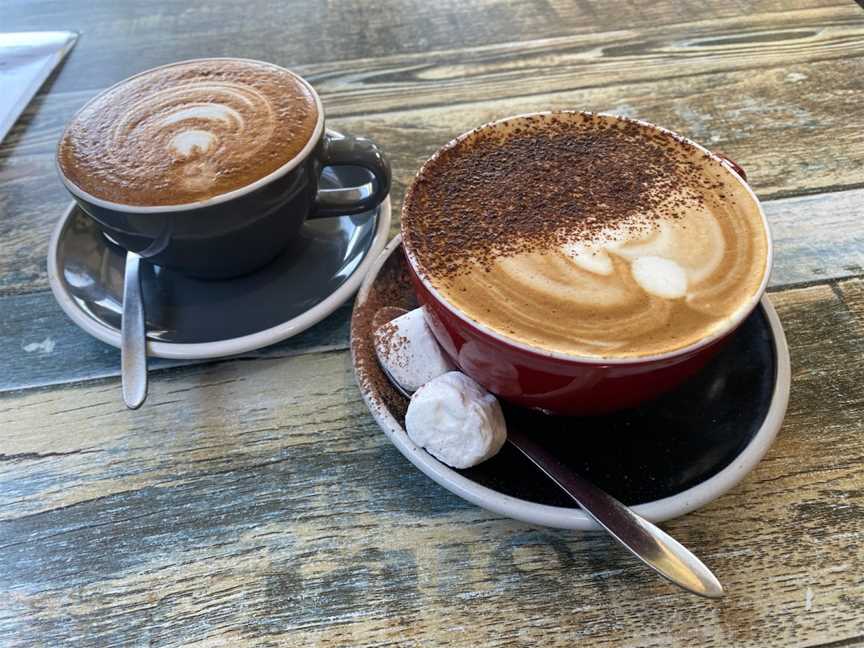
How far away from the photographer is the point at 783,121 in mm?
1039

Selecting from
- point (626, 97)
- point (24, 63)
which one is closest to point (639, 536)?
point (626, 97)

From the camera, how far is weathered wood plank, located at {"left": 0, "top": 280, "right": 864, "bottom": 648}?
56 centimetres

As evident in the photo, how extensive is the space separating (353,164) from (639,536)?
540 millimetres

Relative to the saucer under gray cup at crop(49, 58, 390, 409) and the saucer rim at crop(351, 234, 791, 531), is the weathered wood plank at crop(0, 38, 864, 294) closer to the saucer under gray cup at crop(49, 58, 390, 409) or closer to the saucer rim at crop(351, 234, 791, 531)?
the saucer under gray cup at crop(49, 58, 390, 409)

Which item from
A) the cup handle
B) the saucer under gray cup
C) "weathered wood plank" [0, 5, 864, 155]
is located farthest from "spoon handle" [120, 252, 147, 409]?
"weathered wood plank" [0, 5, 864, 155]

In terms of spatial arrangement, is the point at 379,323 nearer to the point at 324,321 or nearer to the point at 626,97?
A: the point at 324,321

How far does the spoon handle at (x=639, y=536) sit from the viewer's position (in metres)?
0.51

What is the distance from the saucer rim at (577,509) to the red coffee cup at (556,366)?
0.28 feet

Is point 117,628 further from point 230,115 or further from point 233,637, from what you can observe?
point 230,115

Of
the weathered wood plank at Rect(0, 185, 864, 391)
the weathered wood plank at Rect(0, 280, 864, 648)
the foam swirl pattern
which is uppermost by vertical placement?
the foam swirl pattern

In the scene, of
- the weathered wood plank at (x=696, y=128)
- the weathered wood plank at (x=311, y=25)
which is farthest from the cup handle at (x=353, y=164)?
the weathered wood plank at (x=311, y=25)

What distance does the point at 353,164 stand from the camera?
827 mm

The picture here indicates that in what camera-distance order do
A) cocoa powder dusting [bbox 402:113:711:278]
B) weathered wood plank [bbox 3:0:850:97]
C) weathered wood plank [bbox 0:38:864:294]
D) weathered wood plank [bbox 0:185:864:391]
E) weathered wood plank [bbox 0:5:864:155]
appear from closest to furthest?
cocoa powder dusting [bbox 402:113:711:278] < weathered wood plank [bbox 0:185:864:391] < weathered wood plank [bbox 0:38:864:294] < weathered wood plank [bbox 0:5:864:155] < weathered wood plank [bbox 3:0:850:97]

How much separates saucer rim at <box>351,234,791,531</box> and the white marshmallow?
14 cm
